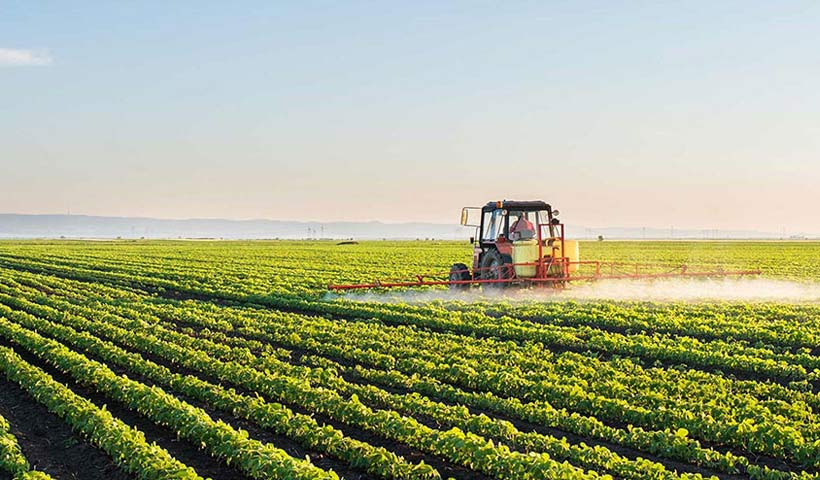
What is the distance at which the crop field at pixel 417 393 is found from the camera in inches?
323

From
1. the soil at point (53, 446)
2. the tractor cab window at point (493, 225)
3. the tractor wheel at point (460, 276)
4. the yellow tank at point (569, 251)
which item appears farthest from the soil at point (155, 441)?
the yellow tank at point (569, 251)

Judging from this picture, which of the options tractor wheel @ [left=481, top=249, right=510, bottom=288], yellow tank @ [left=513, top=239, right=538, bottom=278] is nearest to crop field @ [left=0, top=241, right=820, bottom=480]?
yellow tank @ [left=513, top=239, right=538, bottom=278]

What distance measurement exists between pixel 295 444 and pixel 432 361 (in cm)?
435

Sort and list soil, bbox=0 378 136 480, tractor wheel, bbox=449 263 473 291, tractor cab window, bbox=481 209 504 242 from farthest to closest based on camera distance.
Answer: tractor wheel, bbox=449 263 473 291 < tractor cab window, bbox=481 209 504 242 < soil, bbox=0 378 136 480

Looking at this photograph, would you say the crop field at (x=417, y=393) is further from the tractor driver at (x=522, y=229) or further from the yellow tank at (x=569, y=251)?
the tractor driver at (x=522, y=229)

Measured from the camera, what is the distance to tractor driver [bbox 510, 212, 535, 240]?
878 inches

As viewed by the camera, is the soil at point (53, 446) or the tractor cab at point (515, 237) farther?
the tractor cab at point (515, 237)

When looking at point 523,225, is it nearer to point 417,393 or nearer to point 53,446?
point 417,393

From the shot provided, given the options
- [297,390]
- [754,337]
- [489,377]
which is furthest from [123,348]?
[754,337]

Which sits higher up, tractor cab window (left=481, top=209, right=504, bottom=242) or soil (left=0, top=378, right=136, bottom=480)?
tractor cab window (left=481, top=209, right=504, bottom=242)

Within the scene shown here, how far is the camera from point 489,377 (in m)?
11.6

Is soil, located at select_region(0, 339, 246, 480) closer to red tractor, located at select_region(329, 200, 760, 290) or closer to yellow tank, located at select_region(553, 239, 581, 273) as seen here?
red tractor, located at select_region(329, 200, 760, 290)

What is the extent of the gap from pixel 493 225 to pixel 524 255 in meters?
1.42

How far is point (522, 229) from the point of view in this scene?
73.3ft
